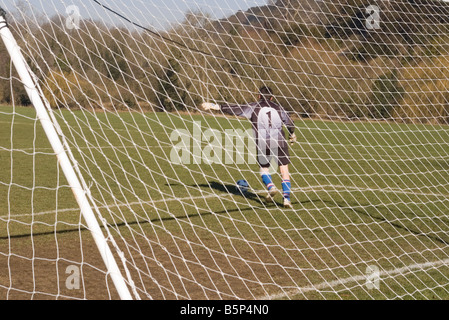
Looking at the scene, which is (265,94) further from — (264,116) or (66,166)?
(66,166)

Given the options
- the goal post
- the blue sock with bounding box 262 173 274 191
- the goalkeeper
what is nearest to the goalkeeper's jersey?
the goalkeeper

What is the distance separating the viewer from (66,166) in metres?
3.40

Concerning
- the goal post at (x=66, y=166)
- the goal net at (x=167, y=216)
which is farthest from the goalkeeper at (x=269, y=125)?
the goal post at (x=66, y=166)

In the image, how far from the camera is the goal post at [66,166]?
329 centimetres

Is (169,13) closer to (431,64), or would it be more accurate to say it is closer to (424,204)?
(424,204)

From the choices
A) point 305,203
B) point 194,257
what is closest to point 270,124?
point 305,203

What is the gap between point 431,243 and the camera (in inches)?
241

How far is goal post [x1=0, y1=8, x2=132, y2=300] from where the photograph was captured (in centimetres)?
329

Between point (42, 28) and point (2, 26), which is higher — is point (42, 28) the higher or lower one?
the higher one

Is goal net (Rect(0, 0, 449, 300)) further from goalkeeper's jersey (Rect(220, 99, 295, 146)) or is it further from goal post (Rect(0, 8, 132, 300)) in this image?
goalkeeper's jersey (Rect(220, 99, 295, 146))

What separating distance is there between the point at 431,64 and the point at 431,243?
4.51m

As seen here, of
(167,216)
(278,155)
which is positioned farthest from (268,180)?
(167,216)

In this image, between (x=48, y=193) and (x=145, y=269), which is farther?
(x=48, y=193)

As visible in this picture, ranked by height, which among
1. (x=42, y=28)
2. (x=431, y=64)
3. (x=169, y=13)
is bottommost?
(x=42, y=28)
